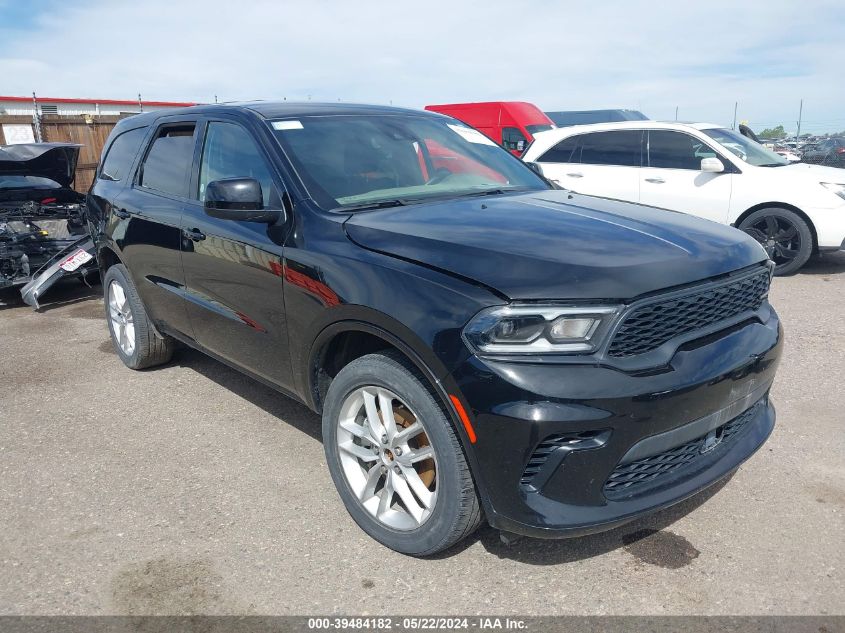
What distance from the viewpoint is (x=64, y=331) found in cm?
648

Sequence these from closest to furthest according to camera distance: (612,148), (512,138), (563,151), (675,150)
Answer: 1. (675,150)
2. (612,148)
3. (563,151)
4. (512,138)

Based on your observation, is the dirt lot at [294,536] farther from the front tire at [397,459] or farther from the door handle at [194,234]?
the door handle at [194,234]

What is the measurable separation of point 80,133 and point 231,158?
14941mm

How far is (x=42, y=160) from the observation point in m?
7.52

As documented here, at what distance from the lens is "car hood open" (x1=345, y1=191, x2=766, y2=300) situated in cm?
238

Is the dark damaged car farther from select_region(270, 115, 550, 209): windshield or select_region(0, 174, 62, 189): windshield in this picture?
select_region(270, 115, 550, 209): windshield

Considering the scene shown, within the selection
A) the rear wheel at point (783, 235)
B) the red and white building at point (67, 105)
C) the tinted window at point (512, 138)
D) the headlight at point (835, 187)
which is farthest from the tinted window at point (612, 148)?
the red and white building at point (67, 105)

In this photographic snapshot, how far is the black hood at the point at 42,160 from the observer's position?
728cm

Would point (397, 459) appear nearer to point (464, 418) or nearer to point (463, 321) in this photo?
point (464, 418)

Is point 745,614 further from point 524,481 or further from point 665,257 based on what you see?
point 665,257

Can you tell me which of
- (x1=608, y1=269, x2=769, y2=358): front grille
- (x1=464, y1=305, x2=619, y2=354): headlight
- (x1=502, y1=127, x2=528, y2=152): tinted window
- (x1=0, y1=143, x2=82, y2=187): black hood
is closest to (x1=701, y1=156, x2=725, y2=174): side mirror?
(x1=608, y1=269, x2=769, y2=358): front grille

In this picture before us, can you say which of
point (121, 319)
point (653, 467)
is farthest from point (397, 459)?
point (121, 319)

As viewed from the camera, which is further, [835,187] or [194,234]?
[835,187]

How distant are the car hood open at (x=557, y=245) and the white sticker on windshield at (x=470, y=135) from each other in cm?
107
